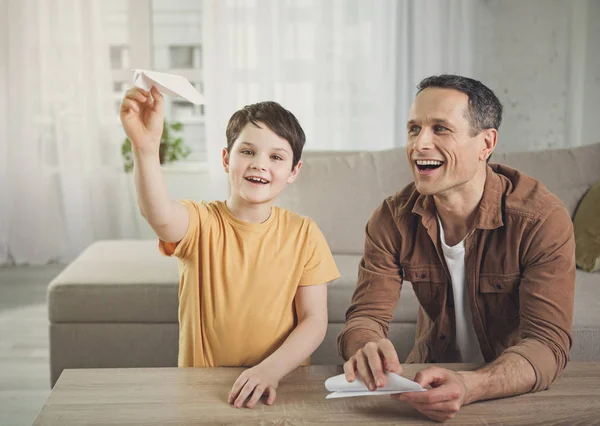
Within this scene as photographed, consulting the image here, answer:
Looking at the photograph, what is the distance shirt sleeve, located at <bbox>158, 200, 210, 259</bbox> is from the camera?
146 centimetres

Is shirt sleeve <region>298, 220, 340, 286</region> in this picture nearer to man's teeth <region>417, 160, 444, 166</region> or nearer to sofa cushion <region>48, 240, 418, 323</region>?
man's teeth <region>417, 160, 444, 166</region>

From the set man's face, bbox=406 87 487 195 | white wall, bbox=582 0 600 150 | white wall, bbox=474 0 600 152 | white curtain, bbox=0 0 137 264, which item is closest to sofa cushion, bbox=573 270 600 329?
man's face, bbox=406 87 487 195

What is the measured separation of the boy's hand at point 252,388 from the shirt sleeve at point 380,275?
0.37 m

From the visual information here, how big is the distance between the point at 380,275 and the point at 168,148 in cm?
367

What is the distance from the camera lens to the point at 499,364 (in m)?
1.25

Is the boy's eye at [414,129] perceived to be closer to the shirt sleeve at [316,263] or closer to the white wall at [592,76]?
the shirt sleeve at [316,263]

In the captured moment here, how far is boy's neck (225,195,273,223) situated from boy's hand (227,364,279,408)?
401 millimetres

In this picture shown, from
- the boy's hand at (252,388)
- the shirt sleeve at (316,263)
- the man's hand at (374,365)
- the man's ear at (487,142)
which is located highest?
the man's ear at (487,142)

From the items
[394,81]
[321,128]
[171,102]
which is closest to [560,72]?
[394,81]

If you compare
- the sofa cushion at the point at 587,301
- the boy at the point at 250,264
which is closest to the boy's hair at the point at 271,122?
the boy at the point at 250,264

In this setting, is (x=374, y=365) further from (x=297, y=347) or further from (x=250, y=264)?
(x=250, y=264)

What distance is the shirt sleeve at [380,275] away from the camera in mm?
1596

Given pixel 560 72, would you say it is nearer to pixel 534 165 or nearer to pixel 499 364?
pixel 534 165

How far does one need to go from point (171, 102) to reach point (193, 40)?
18.6 inches
